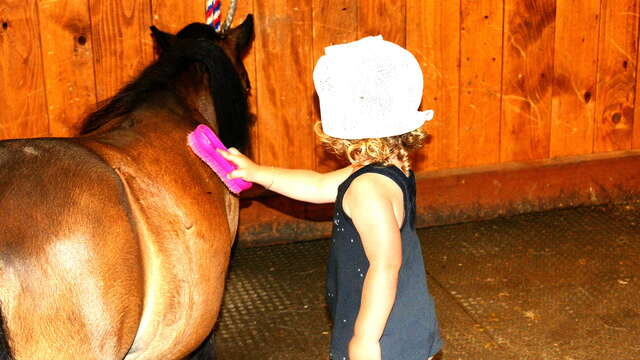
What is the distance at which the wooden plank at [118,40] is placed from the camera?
11.6 ft

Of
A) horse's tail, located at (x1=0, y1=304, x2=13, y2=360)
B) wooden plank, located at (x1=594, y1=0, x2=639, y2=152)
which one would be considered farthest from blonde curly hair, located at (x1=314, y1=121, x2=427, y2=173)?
wooden plank, located at (x1=594, y1=0, x2=639, y2=152)

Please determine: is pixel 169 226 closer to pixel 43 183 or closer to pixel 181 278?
pixel 181 278

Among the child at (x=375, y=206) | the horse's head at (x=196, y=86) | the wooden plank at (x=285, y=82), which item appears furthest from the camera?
the wooden plank at (x=285, y=82)

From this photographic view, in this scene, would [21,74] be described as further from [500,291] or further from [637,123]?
[637,123]

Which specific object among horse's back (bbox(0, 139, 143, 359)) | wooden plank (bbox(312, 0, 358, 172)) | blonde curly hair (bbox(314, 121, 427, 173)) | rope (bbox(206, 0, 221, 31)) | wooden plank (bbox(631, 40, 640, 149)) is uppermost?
rope (bbox(206, 0, 221, 31))

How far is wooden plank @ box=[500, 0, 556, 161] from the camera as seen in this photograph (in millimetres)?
4195

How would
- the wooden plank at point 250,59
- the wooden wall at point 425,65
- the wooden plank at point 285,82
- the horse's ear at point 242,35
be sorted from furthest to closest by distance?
the wooden plank at point 285,82 < the wooden plank at point 250,59 < the wooden wall at point 425,65 < the horse's ear at point 242,35

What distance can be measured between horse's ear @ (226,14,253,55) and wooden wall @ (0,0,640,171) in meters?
0.80

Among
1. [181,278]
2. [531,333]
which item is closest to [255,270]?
[531,333]

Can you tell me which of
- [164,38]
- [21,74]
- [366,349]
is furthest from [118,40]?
[366,349]

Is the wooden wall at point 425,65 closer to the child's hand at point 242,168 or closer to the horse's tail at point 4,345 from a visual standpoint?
the child's hand at point 242,168

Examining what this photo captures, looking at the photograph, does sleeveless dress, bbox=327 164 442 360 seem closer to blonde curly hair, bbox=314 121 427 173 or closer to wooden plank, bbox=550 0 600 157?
blonde curly hair, bbox=314 121 427 173

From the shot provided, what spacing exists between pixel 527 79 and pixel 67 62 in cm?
233

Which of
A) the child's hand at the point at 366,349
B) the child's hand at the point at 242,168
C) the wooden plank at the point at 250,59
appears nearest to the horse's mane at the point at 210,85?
the child's hand at the point at 242,168
